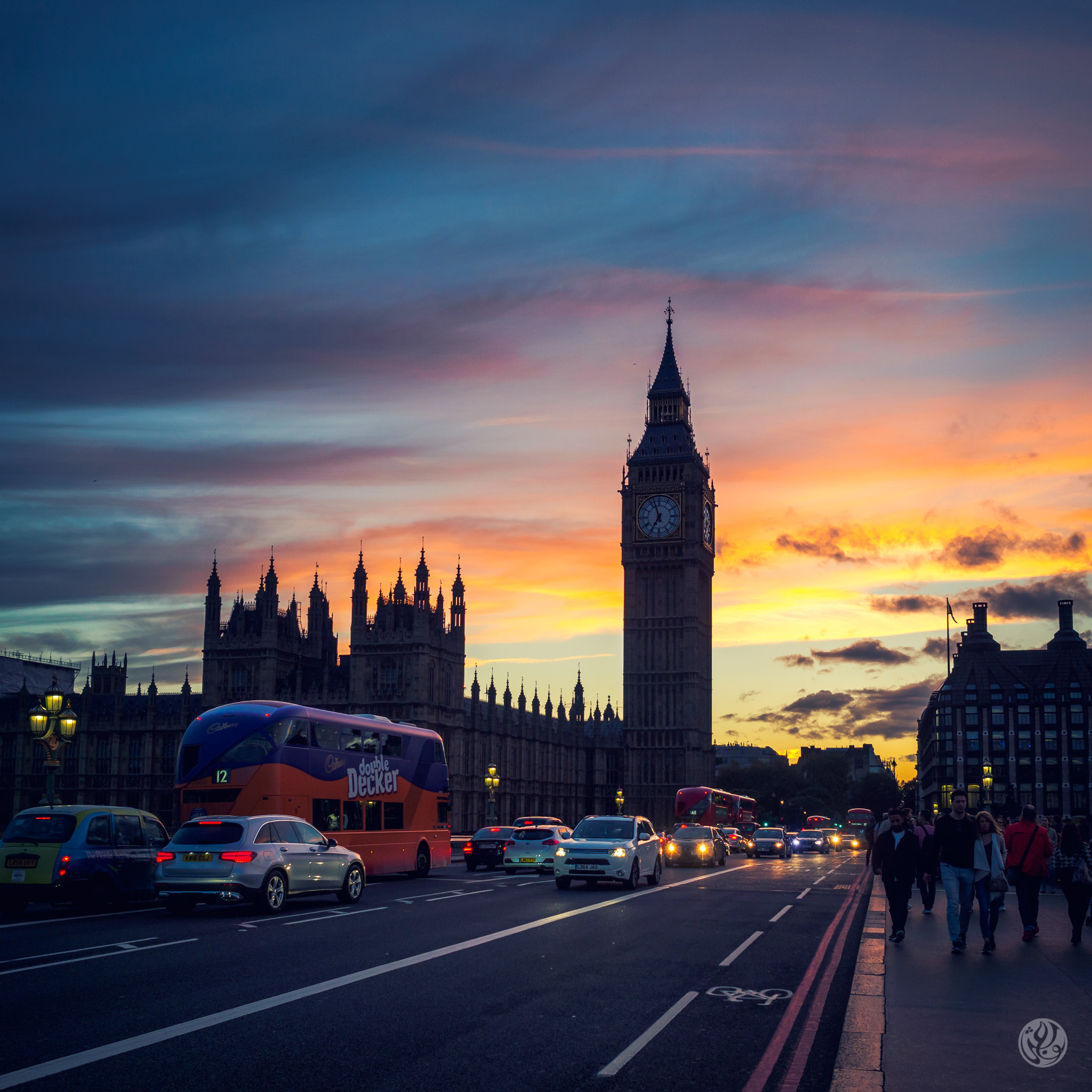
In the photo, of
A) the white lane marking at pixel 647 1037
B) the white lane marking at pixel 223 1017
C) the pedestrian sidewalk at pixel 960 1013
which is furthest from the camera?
the white lane marking at pixel 647 1037

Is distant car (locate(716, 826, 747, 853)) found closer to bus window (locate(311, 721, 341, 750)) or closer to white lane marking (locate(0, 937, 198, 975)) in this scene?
bus window (locate(311, 721, 341, 750))

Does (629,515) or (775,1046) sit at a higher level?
(629,515)

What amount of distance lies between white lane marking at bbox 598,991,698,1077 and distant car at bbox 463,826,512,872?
2688 cm

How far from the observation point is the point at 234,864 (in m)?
19.0

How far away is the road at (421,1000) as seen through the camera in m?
8.41

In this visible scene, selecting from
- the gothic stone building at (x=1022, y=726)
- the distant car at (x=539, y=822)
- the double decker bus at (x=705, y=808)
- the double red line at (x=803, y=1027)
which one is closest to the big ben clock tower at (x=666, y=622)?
the gothic stone building at (x=1022, y=726)

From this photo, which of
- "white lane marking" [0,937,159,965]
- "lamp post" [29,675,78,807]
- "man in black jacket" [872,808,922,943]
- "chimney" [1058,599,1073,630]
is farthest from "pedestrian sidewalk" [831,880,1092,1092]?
"chimney" [1058,599,1073,630]

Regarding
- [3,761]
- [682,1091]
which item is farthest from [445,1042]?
[3,761]

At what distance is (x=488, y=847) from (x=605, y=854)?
1270 cm

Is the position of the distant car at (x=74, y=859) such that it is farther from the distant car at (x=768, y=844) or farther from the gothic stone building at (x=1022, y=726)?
the gothic stone building at (x=1022, y=726)

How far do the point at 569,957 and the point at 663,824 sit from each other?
105609 millimetres

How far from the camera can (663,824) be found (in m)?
117

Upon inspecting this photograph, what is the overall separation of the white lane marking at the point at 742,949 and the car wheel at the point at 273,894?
7875mm

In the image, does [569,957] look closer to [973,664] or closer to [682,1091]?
[682,1091]
